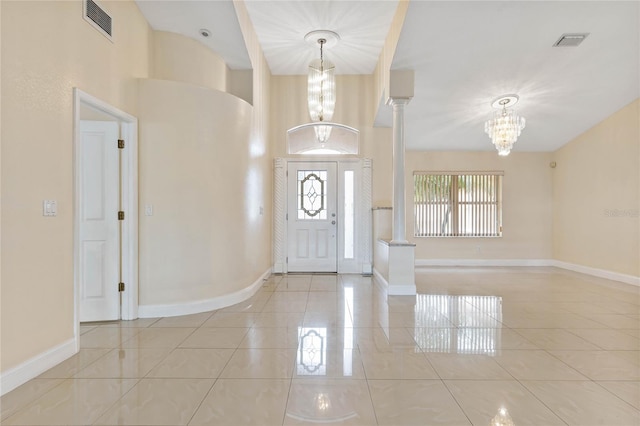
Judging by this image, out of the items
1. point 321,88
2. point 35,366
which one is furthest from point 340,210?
point 35,366

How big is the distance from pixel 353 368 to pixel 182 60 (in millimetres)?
3912

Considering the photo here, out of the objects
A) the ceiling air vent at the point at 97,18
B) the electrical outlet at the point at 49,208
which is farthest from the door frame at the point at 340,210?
the electrical outlet at the point at 49,208

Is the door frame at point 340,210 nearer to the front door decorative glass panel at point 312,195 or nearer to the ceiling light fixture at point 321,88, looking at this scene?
the front door decorative glass panel at point 312,195

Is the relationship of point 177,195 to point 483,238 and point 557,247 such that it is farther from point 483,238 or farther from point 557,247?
point 557,247

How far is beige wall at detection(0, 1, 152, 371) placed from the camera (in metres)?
2.18

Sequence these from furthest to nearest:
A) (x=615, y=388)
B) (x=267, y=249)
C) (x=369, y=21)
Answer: (x=267, y=249) < (x=369, y=21) < (x=615, y=388)

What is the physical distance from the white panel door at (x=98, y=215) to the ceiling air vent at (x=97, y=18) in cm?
85

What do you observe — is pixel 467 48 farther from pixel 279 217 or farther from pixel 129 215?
pixel 129 215

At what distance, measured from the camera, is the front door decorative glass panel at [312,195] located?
6523 millimetres

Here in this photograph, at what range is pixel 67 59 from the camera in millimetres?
2688

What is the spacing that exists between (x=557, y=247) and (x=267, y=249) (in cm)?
605

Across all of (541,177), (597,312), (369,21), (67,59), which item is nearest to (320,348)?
(67,59)

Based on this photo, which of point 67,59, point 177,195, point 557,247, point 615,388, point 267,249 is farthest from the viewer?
point 557,247

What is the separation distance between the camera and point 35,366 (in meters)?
2.34
